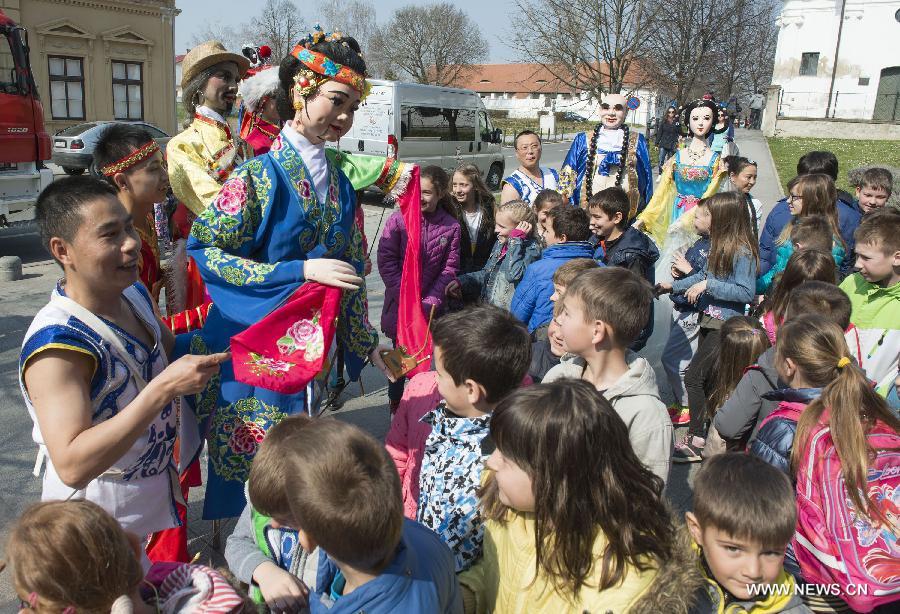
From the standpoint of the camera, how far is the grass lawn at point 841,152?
18.1 meters

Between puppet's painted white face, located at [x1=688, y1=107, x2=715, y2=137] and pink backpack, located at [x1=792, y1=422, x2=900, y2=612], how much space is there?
4527 mm

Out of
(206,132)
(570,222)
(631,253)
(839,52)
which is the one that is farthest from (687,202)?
(839,52)

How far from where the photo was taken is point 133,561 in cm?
150

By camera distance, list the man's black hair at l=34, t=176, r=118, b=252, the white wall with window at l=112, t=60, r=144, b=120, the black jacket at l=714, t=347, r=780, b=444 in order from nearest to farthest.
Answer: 1. the man's black hair at l=34, t=176, r=118, b=252
2. the black jacket at l=714, t=347, r=780, b=444
3. the white wall with window at l=112, t=60, r=144, b=120

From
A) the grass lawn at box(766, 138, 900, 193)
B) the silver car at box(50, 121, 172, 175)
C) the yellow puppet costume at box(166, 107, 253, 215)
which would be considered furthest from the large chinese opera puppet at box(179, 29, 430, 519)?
the silver car at box(50, 121, 172, 175)

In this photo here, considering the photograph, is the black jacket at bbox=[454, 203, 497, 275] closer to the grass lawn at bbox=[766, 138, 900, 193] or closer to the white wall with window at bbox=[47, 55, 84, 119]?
the grass lawn at bbox=[766, 138, 900, 193]

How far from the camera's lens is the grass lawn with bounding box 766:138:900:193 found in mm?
18125

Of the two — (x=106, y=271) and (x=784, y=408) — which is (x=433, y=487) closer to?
(x=106, y=271)

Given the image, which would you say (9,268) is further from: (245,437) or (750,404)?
(750,404)

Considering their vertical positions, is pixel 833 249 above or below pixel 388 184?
below

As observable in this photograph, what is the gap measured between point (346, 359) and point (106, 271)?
1.11 meters

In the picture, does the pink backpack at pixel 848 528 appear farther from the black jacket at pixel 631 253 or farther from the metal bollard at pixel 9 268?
the metal bollard at pixel 9 268

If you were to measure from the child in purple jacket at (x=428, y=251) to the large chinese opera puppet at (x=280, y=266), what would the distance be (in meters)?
Result: 1.59

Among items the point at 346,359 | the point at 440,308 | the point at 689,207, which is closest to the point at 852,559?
the point at 346,359
